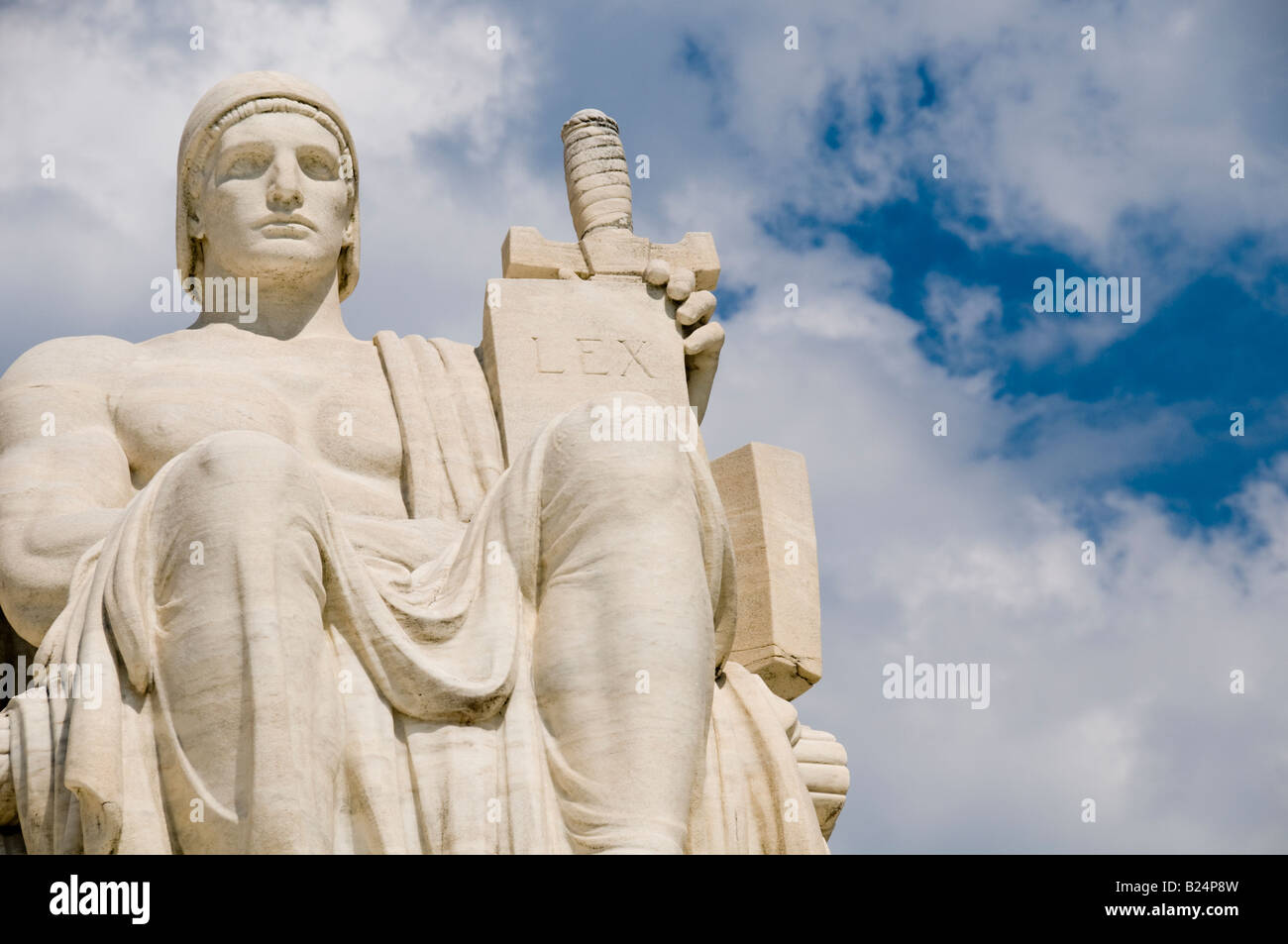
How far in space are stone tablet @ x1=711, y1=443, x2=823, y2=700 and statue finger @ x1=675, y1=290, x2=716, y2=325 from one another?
0.72 meters

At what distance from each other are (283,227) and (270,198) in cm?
16

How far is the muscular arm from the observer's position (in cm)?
1025

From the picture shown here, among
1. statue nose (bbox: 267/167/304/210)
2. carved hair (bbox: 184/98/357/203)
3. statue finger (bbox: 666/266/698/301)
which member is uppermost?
carved hair (bbox: 184/98/357/203)

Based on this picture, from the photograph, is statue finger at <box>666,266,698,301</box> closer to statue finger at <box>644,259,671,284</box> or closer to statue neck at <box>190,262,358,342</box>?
statue finger at <box>644,259,671,284</box>

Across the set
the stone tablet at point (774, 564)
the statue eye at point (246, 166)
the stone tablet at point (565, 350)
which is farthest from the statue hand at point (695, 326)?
the statue eye at point (246, 166)

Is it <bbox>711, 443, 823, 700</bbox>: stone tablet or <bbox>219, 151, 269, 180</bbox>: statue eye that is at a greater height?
<bbox>219, 151, 269, 180</bbox>: statue eye

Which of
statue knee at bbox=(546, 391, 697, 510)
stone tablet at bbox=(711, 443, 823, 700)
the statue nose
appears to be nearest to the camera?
statue knee at bbox=(546, 391, 697, 510)

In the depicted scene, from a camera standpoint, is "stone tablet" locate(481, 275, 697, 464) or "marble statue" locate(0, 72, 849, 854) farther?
"stone tablet" locate(481, 275, 697, 464)

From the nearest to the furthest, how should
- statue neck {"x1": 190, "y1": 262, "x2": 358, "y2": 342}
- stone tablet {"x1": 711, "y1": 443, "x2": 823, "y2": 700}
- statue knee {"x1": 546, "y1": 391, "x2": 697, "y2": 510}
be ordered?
statue knee {"x1": 546, "y1": 391, "x2": 697, "y2": 510} → stone tablet {"x1": 711, "y1": 443, "x2": 823, "y2": 700} → statue neck {"x1": 190, "y1": 262, "x2": 358, "y2": 342}

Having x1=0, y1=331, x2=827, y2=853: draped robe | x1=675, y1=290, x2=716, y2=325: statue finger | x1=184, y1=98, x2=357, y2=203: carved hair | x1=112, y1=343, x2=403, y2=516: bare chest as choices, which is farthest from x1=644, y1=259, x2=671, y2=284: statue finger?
x1=0, y1=331, x2=827, y2=853: draped robe

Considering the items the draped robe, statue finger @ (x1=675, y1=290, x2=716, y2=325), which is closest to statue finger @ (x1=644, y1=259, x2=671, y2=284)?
statue finger @ (x1=675, y1=290, x2=716, y2=325)

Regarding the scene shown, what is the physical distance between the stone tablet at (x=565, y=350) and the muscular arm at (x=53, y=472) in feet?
6.02

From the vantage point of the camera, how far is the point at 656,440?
9906mm

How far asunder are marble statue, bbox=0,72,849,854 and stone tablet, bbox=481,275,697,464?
170mm
